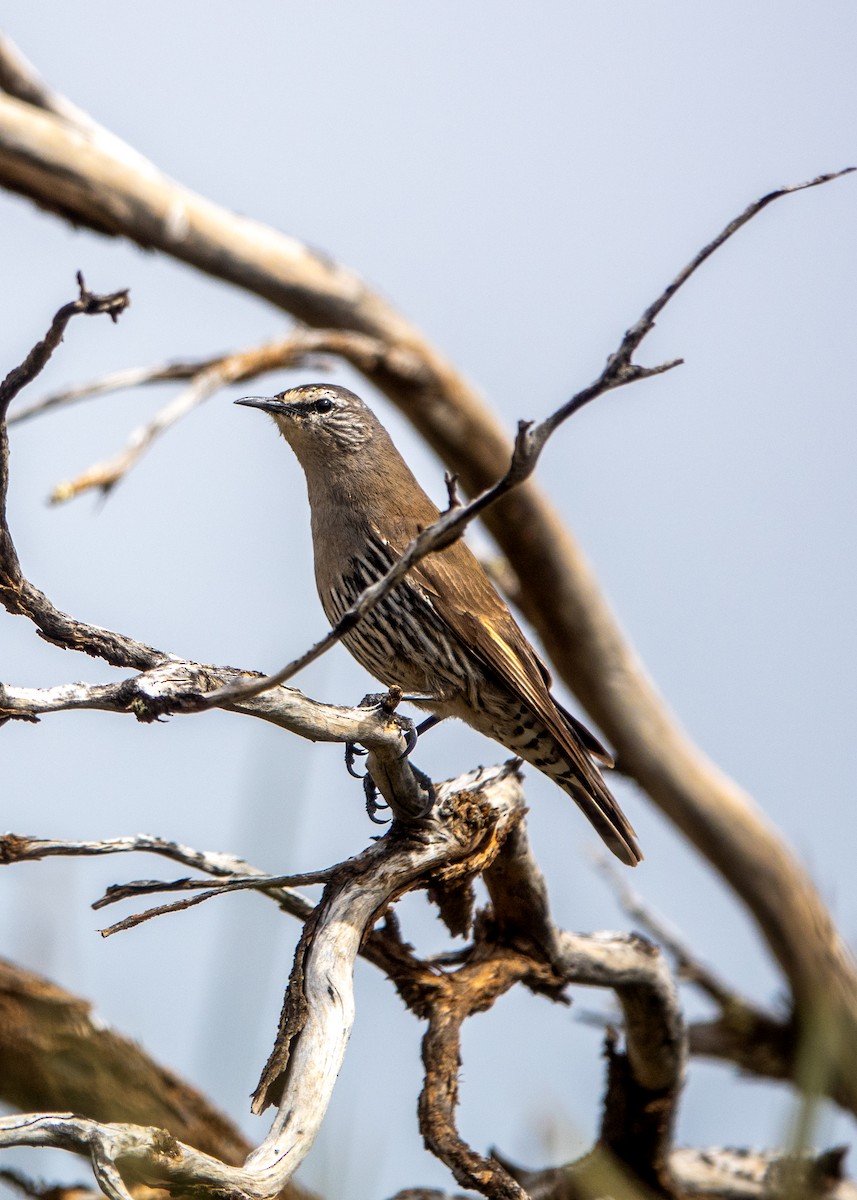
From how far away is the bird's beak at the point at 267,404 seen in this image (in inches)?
199

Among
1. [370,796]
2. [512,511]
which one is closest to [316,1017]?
[370,796]

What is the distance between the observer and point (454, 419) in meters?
6.32

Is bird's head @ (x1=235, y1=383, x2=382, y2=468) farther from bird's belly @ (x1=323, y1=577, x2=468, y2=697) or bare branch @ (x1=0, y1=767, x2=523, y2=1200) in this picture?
bare branch @ (x1=0, y1=767, x2=523, y2=1200)

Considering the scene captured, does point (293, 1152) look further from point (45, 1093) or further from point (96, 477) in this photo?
point (45, 1093)

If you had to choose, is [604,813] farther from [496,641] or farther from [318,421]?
[318,421]

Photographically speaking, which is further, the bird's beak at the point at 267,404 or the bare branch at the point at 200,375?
the bird's beak at the point at 267,404

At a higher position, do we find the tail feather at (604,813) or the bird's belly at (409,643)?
the bird's belly at (409,643)

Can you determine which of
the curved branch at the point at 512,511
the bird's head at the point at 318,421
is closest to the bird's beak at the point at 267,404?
the bird's head at the point at 318,421

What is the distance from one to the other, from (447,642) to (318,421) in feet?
3.91

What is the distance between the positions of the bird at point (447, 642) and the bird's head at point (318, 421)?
0.76 feet

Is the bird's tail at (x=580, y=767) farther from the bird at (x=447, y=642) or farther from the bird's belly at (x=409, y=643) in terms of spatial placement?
the bird's belly at (x=409, y=643)

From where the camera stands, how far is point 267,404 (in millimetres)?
5086

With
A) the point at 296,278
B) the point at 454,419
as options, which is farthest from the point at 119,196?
the point at 454,419

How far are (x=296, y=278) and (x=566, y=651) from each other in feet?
7.94
